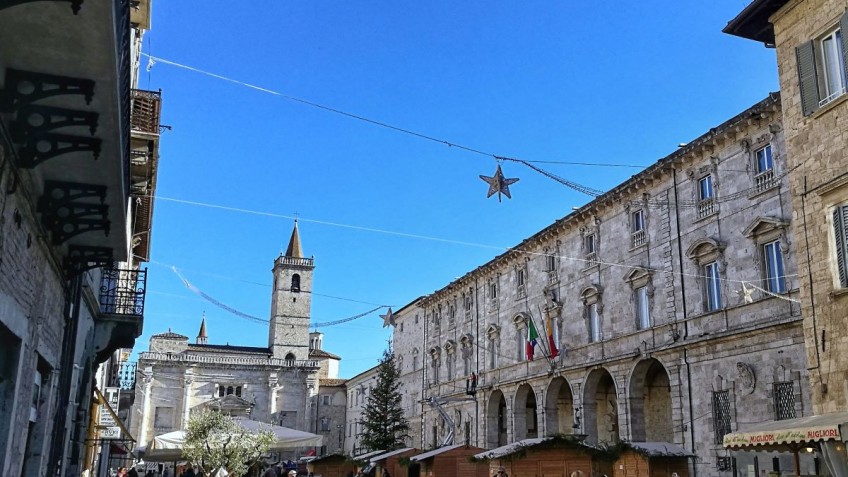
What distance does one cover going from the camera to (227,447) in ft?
62.6

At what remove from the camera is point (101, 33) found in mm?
6145

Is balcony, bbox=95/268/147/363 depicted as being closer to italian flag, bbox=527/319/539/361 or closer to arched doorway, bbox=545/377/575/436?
italian flag, bbox=527/319/539/361

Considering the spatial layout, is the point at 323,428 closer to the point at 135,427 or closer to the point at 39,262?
the point at 135,427

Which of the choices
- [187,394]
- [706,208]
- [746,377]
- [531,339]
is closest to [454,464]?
[531,339]

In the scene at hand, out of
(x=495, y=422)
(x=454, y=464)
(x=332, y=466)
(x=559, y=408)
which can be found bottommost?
(x=332, y=466)

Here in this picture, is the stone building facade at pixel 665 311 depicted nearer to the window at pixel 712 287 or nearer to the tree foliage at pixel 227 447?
the window at pixel 712 287

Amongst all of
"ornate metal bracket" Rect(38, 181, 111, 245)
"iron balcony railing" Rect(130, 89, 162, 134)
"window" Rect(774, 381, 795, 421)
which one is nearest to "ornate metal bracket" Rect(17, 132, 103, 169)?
"ornate metal bracket" Rect(38, 181, 111, 245)

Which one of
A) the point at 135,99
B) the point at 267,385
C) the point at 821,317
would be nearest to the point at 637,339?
the point at 821,317

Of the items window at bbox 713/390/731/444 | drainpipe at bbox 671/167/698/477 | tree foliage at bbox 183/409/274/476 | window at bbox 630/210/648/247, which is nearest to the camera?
tree foliage at bbox 183/409/274/476

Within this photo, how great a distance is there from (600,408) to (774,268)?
490 inches

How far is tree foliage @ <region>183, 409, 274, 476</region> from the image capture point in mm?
18719

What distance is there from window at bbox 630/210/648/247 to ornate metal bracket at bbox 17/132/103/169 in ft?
74.9

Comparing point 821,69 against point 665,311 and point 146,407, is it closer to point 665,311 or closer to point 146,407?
point 665,311

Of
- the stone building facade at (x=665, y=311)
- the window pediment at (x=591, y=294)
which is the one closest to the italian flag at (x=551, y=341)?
the stone building facade at (x=665, y=311)
